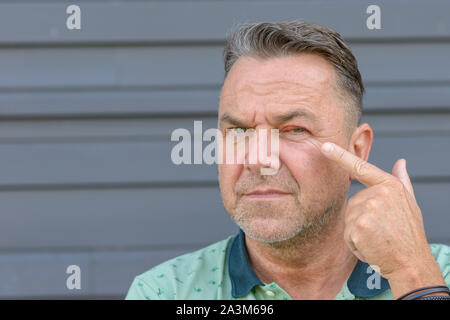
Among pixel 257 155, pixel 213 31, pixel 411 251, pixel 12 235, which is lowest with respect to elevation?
pixel 12 235

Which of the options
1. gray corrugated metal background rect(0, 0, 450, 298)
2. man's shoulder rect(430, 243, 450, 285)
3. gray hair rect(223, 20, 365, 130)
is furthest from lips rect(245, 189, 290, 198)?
gray corrugated metal background rect(0, 0, 450, 298)

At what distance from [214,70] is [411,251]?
146 centimetres

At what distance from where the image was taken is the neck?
6.89 ft

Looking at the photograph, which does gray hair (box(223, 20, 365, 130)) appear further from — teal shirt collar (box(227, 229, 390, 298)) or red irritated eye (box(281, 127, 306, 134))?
teal shirt collar (box(227, 229, 390, 298))

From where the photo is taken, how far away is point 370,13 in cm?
290

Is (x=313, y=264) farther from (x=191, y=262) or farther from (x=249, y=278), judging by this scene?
(x=191, y=262)

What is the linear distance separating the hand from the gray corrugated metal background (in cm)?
111

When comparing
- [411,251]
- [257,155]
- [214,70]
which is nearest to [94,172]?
[214,70]

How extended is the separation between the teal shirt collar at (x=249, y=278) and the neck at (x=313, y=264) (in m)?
0.06

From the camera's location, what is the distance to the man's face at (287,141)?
6.49ft

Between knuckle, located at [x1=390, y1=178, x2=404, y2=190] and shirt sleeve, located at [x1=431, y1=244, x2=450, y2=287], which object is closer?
knuckle, located at [x1=390, y1=178, x2=404, y2=190]

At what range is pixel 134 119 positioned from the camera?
2.90 meters

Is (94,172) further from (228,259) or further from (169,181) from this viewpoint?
(228,259)

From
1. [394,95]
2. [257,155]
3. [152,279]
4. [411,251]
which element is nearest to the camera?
[411,251]
